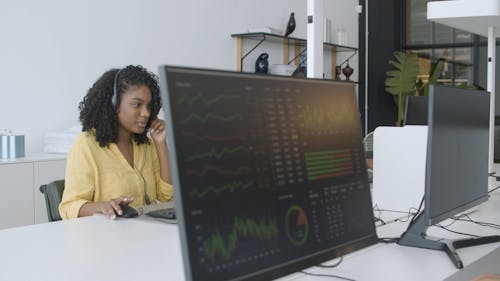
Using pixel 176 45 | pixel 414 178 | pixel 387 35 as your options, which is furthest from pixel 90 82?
pixel 387 35

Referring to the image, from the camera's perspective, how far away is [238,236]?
90 centimetres

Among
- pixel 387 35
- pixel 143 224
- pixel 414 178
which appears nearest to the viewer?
pixel 143 224

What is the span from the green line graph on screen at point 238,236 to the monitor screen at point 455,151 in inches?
23.9

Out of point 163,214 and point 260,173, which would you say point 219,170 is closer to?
point 260,173

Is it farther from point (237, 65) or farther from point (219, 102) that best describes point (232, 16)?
point (219, 102)

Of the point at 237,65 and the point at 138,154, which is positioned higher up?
the point at 237,65

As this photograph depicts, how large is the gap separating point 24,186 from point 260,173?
97.2 inches

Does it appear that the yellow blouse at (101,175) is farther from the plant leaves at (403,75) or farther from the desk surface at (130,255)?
the plant leaves at (403,75)

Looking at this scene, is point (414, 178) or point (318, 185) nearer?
point (318, 185)

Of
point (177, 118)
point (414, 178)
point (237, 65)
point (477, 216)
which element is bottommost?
point (477, 216)

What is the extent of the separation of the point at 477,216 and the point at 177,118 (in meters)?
1.55

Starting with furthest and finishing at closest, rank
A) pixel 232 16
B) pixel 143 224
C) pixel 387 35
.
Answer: pixel 387 35
pixel 232 16
pixel 143 224

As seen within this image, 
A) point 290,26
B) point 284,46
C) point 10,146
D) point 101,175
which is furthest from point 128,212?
point 284,46

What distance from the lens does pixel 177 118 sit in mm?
834
